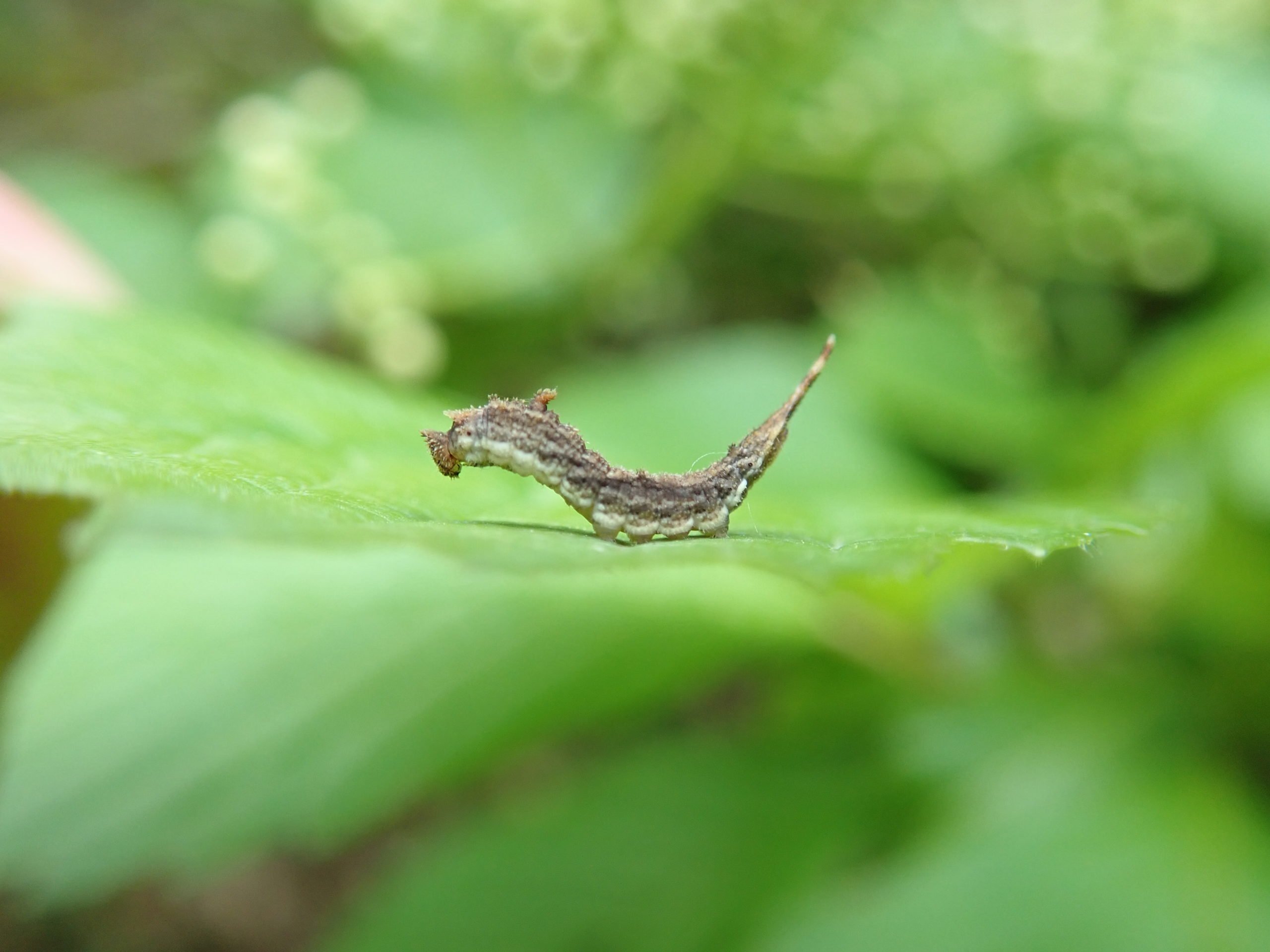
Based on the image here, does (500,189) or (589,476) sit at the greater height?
(500,189)

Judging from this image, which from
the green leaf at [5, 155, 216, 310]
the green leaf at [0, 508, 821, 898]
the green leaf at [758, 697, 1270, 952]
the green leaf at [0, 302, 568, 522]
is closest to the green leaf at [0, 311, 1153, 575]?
the green leaf at [0, 302, 568, 522]

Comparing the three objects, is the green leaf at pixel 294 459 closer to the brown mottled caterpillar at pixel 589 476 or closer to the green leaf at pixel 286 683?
the brown mottled caterpillar at pixel 589 476

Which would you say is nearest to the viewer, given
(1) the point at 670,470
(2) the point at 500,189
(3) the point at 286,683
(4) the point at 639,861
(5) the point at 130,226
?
(3) the point at 286,683

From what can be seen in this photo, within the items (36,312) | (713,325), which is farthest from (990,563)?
(713,325)

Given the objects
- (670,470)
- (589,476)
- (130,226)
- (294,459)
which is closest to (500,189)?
(130,226)

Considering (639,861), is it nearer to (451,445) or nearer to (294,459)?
(451,445)

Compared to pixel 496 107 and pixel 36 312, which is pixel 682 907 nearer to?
pixel 36 312
